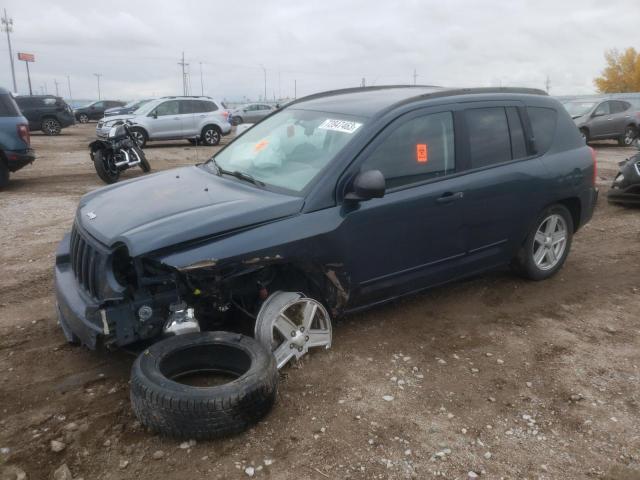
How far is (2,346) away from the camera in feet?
12.6

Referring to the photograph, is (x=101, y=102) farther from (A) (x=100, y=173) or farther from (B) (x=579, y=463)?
(B) (x=579, y=463)

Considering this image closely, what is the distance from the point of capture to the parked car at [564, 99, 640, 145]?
1812 centimetres

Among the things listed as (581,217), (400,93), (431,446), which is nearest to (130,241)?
(431,446)

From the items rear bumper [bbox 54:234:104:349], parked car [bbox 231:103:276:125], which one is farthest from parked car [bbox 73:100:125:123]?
rear bumper [bbox 54:234:104:349]

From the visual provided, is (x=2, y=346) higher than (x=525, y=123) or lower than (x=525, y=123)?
lower

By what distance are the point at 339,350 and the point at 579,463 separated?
1.63 metres

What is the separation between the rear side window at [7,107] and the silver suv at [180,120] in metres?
7.84

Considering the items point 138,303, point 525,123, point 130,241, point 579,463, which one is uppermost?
point 525,123

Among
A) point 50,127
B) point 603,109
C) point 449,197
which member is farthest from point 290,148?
point 50,127

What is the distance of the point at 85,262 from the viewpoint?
339 centimetres

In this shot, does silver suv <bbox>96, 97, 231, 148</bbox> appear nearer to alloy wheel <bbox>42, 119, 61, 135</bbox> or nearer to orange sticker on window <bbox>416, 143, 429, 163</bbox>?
alloy wheel <bbox>42, 119, 61, 135</bbox>

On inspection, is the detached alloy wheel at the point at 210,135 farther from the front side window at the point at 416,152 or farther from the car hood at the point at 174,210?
the front side window at the point at 416,152

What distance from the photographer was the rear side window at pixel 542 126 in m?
4.81

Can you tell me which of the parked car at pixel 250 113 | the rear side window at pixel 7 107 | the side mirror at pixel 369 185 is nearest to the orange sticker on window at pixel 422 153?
the side mirror at pixel 369 185
